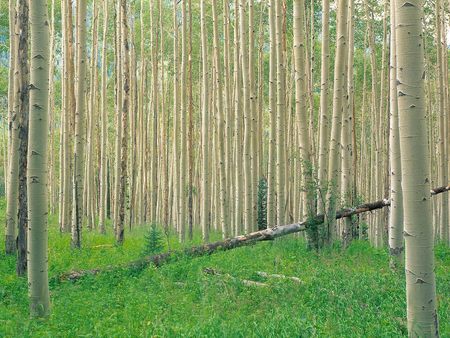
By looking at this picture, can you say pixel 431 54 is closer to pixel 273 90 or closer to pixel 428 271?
pixel 273 90

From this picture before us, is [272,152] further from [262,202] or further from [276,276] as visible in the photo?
[262,202]

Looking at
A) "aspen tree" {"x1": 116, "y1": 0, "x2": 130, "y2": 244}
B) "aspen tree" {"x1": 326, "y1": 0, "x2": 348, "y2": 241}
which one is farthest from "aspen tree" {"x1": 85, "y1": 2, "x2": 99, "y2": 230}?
"aspen tree" {"x1": 326, "y1": 0, "x2": 348, "y2": 241}

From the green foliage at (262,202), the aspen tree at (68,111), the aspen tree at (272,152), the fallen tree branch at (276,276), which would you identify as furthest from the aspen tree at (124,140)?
the green foliage at (262,202)

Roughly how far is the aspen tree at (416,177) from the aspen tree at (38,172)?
3.55 metres

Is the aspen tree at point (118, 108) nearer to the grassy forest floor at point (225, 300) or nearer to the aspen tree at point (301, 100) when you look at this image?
the grassy forest floor at point (225, 300)

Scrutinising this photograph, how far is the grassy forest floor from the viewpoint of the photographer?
4.99 m

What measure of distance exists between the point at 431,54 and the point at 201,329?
24787 mm

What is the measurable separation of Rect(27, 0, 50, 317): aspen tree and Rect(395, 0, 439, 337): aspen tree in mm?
3546

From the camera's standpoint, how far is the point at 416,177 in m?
4.16

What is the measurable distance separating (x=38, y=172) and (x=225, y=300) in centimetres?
249

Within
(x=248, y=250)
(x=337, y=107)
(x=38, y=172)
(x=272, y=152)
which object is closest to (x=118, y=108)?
(x=272, y=152)

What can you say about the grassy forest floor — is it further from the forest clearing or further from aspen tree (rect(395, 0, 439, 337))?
aspen tree (rect(395, 0, 439, 337))

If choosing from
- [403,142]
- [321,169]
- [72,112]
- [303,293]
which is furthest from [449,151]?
[403,142]

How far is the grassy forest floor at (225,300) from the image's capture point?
4.99m
